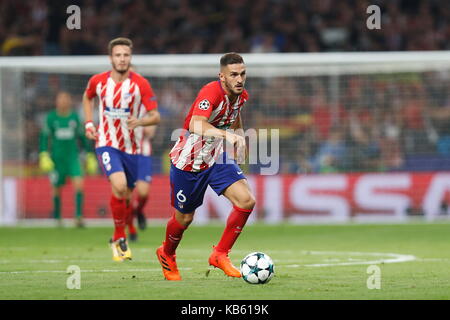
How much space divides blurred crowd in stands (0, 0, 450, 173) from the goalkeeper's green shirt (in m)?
1.07

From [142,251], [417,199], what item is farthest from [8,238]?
[417,199]

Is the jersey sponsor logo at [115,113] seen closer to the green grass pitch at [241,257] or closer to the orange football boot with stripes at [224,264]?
the green grass pitch at [241,257]

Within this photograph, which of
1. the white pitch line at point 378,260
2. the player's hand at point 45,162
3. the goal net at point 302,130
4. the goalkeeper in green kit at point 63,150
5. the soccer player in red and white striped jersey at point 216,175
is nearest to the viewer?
the soccer player in red and white striped jersey at point 216,175

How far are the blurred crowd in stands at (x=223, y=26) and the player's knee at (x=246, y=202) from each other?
1532 cm

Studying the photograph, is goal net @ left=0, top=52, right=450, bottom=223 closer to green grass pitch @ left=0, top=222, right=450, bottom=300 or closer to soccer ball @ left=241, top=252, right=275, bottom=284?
green grass pitch @ left=0, top=222, right=450, bottom=300

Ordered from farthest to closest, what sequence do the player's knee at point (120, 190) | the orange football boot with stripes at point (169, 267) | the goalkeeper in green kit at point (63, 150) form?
1. the goalkeeper in green kit at point (63, 150)
2. the player's knee at point (120, 190)
3. the orange football boot with stripes at point (169, 267)

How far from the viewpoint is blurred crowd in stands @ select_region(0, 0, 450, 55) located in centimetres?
2350

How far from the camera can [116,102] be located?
11.0 metres

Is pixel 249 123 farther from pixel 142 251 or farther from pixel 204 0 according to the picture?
pixel 142 251

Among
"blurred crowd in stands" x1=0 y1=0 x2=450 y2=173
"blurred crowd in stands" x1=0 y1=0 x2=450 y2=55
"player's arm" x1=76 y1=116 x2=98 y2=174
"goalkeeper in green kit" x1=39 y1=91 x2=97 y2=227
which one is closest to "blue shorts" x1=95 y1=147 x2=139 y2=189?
"player's arm" x1=76 y1=116 x2=98 y2=174

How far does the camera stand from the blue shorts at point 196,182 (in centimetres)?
827

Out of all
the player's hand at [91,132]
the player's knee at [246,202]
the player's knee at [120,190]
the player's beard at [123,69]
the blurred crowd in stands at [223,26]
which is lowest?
the player's knee at [246,202]

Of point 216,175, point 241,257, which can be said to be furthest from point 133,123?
point 216,175

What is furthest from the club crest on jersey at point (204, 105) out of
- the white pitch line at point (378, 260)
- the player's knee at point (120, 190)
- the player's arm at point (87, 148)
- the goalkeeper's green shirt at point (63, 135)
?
the goalkeeper's green shirt at point (63, 135)
